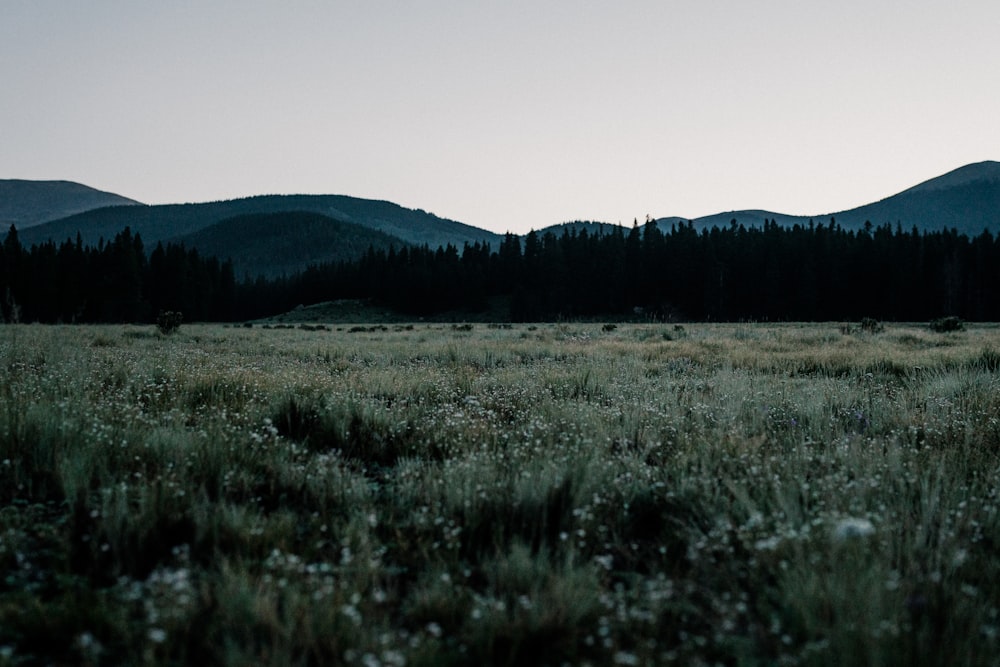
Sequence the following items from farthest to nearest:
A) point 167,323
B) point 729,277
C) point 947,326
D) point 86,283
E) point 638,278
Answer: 1. point 638,278
2. point 729,277
3. point 86,283
4. point 947,326
5. point 167,323

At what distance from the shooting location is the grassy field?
2.23 meters

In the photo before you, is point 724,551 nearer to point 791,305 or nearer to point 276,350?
point 276,350

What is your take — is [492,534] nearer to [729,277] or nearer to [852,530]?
[852,530]

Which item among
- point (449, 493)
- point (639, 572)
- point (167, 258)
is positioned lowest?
point (639, 572)

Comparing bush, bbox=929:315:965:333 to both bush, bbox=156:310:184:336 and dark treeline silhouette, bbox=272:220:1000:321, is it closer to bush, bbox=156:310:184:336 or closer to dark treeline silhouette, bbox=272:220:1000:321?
bush, bbox=156:310:184:336

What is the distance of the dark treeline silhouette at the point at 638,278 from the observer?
68.7m

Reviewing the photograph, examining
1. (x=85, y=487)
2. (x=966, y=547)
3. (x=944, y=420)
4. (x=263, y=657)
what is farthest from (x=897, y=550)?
(x=85, y=487)

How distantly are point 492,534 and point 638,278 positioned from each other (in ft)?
273

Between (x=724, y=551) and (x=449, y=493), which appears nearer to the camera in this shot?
(x=724, y=551)

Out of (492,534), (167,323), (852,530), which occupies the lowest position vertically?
(492,534)

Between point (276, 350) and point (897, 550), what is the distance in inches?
595

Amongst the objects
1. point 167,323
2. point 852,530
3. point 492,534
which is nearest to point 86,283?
point 167,323

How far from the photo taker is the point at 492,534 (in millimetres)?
3223

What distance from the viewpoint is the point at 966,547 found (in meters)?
3.04
